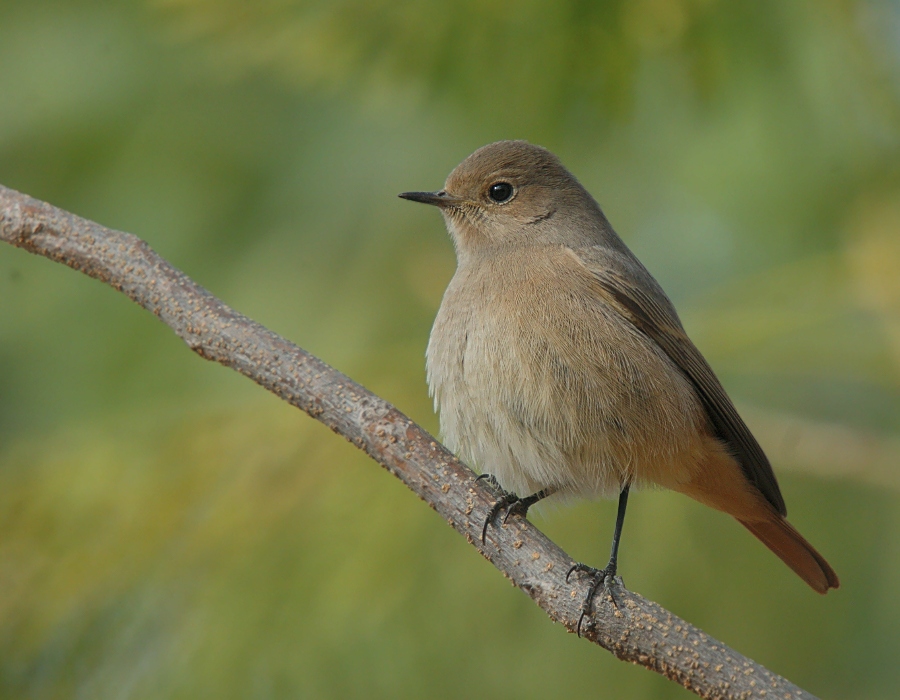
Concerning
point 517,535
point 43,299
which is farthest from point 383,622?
point 43,299

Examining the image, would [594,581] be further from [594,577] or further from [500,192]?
[500,192]

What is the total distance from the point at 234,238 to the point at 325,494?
4.63 feet

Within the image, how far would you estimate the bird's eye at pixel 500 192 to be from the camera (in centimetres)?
448

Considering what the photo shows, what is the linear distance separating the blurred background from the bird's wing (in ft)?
0.91

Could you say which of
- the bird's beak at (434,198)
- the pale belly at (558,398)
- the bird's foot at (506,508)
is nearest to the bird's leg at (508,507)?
the bird's foot at (506,508)

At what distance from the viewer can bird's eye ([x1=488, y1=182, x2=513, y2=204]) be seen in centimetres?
448

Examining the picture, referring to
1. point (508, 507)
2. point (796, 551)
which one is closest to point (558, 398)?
point (508, 507)

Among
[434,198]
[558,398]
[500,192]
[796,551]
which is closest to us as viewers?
[558,398]

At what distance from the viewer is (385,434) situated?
3170 millimetres

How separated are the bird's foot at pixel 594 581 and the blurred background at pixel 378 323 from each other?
741 millimetres

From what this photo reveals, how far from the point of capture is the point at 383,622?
387 cm

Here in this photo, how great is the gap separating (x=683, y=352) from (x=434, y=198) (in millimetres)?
1192

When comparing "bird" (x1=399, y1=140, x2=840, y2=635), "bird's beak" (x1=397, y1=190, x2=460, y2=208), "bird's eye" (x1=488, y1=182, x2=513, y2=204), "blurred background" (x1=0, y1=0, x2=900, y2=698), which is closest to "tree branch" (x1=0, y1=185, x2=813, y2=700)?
"bird" (x1=399, y1=140, x2=840, y2=635)

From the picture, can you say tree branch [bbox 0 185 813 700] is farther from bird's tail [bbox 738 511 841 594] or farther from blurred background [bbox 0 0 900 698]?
bird's tail [bbox 738 511 841 594]
